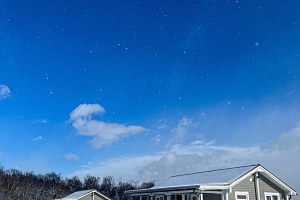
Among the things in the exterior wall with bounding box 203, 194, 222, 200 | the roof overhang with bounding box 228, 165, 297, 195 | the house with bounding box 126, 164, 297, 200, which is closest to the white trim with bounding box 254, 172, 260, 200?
the house with bounding box 126, 164, 297, 200

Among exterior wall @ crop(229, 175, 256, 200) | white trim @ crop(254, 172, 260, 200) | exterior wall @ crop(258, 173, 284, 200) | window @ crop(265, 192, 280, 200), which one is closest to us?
exterior wall @ crop(229, 175, 256, 200)

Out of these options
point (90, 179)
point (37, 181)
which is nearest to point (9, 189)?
point (37, 181)

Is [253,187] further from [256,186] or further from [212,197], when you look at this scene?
[212,197]

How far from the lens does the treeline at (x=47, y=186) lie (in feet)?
232

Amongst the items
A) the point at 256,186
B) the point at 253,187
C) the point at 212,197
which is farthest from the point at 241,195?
the point at 212,197

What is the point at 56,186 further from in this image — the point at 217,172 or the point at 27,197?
Result: the point at 217,172

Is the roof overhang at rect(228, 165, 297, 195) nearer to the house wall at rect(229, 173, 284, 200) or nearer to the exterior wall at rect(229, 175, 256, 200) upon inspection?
the house wall at rect(229, 173, 284, 200)

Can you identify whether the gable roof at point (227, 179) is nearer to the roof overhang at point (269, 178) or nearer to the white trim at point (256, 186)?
the roof overhang at point (269, 178)

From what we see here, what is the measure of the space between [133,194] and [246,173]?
1115 cm

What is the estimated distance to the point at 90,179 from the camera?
296 feet

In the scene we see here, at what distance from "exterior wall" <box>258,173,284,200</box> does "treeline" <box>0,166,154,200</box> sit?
59148mm

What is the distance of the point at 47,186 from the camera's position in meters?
84.5

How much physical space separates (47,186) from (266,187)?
74910 millimetres

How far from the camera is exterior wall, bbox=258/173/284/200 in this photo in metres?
20.6
